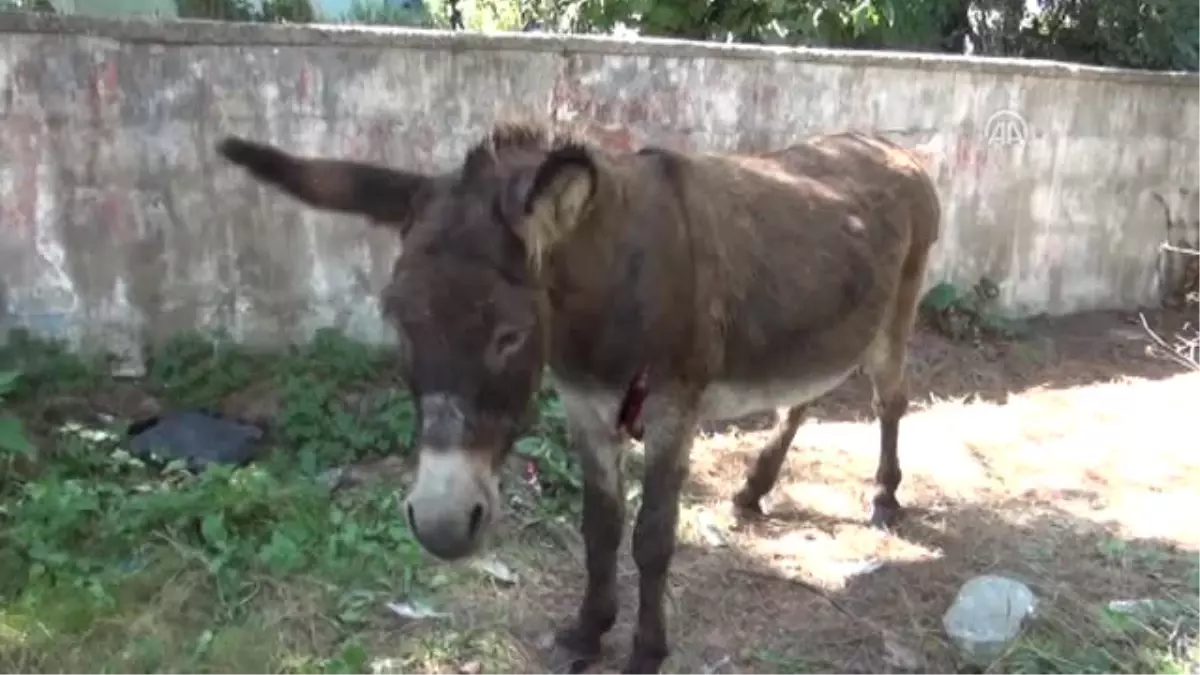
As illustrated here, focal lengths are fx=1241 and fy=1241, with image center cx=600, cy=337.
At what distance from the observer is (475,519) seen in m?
2.84

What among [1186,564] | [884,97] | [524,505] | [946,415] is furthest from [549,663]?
[884,97]

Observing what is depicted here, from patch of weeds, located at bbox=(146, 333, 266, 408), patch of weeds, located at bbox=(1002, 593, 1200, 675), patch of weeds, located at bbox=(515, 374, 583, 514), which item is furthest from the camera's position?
patch of weeds, located at bbox=(146, 333, 266, 408)

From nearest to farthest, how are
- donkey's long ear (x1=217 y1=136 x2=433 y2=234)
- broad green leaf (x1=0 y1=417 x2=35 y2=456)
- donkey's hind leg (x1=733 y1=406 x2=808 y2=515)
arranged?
donkey's long ear (x1=217 y1=136 x2=433 y2=234) → broad green leaf (x1=0 y1=417 x2=35 y2=456) → donkey's hind leg (x1=733 y1=406 x2=808 y2=515)

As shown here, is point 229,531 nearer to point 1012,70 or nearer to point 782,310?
point 782,310

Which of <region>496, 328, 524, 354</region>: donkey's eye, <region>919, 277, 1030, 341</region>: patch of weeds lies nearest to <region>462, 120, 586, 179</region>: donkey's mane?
<region>496, 328, 524, 354</region>: donkey's eye

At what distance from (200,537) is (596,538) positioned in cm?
151

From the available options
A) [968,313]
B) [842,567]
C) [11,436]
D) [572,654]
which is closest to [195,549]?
[11,436]

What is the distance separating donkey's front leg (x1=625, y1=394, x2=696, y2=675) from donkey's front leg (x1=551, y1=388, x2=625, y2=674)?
170mm

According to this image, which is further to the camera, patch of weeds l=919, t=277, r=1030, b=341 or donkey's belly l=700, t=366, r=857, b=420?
patch of weeds l=919, t=277, r=1030, b=341

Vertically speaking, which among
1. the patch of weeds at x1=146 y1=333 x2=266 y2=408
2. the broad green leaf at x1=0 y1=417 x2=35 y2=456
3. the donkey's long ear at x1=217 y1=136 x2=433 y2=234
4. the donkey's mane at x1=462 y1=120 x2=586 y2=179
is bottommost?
the patch of weeds at x1=146 y1=333 x2=266 y2=408

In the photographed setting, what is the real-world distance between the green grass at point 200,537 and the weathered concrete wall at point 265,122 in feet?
1.47

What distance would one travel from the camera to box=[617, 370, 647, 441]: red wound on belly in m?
3.54

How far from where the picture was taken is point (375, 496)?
4.88m

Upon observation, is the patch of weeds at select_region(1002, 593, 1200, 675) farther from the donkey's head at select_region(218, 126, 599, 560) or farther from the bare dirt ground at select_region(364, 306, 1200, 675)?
the donkey's head at select_region(218, 126, 599, 560)
